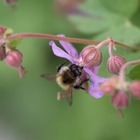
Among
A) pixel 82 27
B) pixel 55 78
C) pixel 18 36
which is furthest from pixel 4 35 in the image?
pixel 82 27

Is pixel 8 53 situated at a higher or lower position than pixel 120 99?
higher

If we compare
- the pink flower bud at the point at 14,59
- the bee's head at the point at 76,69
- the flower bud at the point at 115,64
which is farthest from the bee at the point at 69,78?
the pink flower bud at the point at 14,59

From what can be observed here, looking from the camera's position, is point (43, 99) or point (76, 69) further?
point (43, 99)

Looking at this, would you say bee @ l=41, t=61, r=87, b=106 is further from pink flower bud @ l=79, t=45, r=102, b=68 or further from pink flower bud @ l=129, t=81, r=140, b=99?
pink flower bud @ l=129, t=81, r=140, b=99

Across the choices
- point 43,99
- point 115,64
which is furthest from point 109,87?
point 43,99

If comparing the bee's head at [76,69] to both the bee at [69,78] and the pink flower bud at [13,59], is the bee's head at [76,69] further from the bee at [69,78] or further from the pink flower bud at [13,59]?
the pink flower bud at [13,59]

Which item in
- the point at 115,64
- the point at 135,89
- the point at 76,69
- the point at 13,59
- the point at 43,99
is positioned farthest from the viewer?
the point at 43,99

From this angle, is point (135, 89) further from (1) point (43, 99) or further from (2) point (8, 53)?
(1) point (43, 99)

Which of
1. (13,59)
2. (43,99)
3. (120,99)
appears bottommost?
(120,99)
